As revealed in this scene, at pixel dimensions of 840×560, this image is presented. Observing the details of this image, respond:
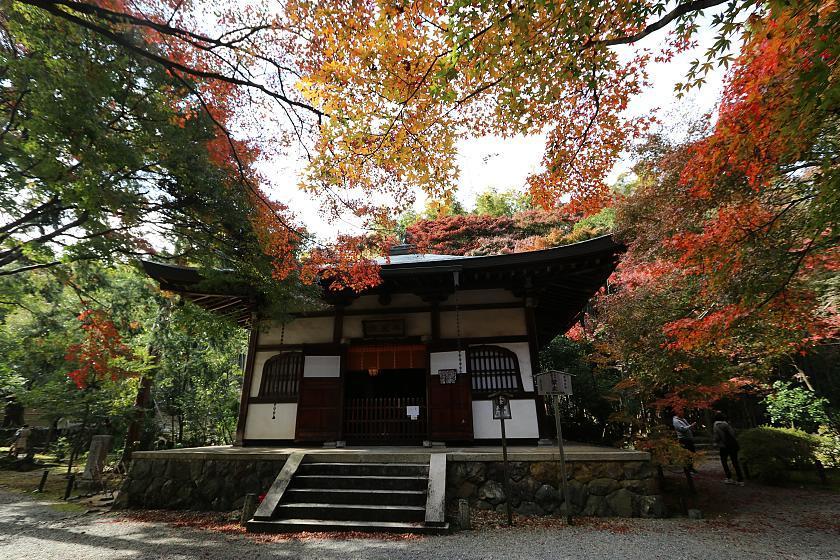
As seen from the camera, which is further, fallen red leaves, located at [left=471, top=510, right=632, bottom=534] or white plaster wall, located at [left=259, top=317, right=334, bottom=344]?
white plaster wall, located at [left=259, top=317, right=334, bottom=344]

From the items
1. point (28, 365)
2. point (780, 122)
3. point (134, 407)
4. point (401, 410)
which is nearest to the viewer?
point (780, 122)

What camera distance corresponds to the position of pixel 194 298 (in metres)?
9.12

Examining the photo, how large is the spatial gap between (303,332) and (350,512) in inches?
183

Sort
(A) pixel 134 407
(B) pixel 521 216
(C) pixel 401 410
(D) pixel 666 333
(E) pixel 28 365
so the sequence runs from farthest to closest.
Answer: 1. (B) pixel 521 216
2. (E) pixel 28 365
3. (A) pixel 134 407
4. (C) pixel 401 410
5. (D) pixel 666 333

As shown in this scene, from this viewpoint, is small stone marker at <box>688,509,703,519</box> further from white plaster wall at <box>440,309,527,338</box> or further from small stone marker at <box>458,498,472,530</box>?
white plaster wall at <box>440,309,527,338</box>

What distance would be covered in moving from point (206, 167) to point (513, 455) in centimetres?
633

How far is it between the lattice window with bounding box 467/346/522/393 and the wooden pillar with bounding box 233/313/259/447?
4.91m

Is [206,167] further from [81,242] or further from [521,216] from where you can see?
[521,216]

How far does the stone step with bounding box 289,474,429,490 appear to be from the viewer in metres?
5.72

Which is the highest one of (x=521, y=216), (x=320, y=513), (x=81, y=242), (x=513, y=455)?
(x=521, y=216)

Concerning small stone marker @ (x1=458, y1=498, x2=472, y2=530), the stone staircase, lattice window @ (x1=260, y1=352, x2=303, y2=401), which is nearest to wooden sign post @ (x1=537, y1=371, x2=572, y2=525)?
small stone marker @ (x1=458, y1=498, x2=472, y2=530)

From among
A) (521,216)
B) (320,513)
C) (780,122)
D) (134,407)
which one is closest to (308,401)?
(320,513)

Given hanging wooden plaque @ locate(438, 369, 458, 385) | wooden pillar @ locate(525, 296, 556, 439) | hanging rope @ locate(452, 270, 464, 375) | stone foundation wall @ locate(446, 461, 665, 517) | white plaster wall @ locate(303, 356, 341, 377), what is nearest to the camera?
stone foundation wall @ locate(446, 461, 665, 517)

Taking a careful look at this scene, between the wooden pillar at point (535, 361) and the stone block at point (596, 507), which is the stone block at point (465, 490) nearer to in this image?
the stone block at point (596, 507)
